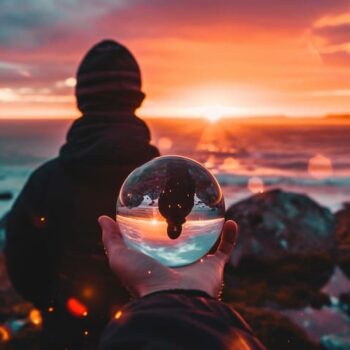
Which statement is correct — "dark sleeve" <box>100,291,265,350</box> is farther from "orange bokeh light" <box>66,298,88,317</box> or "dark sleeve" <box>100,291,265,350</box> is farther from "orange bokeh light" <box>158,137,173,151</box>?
"orange bokeh light" <box>158,137,173,151</box>

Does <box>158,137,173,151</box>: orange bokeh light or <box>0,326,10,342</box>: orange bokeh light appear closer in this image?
<box>0,326,10,342</box>: orange bokeh light

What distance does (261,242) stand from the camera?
12.9 metres

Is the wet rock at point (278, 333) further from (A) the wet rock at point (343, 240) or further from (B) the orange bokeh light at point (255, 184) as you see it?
(B) the orange bokeh light at point (255, 184)

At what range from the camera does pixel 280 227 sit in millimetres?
12984

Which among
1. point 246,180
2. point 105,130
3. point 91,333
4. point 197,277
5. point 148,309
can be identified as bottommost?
point 246,180

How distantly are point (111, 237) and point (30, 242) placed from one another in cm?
160

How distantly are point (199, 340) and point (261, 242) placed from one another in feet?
39.9

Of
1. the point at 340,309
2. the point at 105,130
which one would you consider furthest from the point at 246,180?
the point at 105,130

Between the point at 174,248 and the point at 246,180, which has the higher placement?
the point at 174,248

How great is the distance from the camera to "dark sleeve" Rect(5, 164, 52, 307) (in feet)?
11.0

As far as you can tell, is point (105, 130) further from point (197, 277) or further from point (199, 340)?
point (199, 340)

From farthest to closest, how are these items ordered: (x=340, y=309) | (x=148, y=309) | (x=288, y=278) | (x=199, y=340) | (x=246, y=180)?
(x=246, y=180), (x=288, y=278), (x=340, y=309), (x=148, y=309), (x=199, y=340)

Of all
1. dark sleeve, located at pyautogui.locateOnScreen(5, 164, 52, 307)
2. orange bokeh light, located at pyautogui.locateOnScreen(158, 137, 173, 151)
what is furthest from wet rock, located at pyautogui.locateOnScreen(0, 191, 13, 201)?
orange bokeh light, located at pyautogui.locateOnScreen(158, 137, 173, 151)

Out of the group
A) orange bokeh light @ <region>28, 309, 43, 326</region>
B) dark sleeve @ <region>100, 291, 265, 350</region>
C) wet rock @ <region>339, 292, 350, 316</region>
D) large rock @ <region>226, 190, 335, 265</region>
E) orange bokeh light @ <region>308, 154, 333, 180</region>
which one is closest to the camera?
dark sleeve @ <region>100, 291, 265, 350</region>
